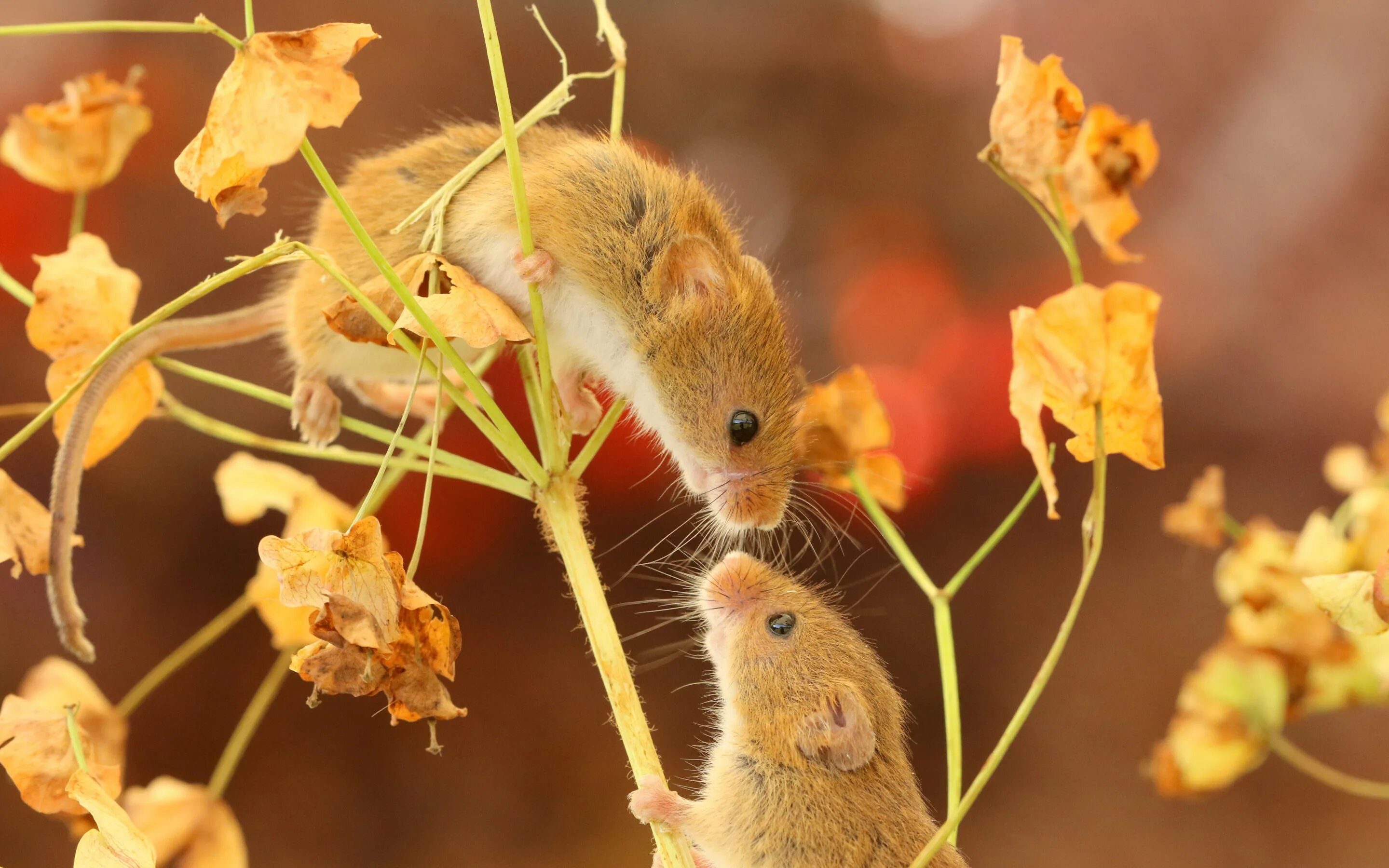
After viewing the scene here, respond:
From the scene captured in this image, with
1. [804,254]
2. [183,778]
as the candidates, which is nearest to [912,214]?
[804,254]

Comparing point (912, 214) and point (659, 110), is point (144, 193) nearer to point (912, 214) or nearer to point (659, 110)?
point (659, 110)

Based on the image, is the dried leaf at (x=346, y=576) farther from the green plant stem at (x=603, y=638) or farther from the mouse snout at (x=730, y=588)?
the mouse snout at (x=730, y=588)

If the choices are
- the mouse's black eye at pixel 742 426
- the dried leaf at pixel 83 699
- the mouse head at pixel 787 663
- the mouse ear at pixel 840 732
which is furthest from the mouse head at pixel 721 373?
the dried leaf at pixel 83 699

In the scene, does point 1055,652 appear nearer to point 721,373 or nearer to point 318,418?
point 721,373

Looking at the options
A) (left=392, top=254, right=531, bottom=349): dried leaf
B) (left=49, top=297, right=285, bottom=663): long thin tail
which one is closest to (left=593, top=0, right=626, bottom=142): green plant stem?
(left=392, top=254, right=531, bottom=349): dried leaf

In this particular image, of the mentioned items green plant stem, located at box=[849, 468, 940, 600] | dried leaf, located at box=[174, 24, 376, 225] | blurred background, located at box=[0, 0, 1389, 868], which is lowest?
blurred background, located at box=[0, 0, 1389, 868]

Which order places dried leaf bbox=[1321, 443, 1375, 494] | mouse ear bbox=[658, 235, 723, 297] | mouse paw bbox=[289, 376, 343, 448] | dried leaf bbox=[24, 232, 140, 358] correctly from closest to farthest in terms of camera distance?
dried leaf bbox=[24, 232, 140, 358], dried leaf bbox=[1321, 443, 1375, 494], mouse ear bbox=[658, 235, 723, 297], mouse paw bbox=[289, 376, 343, 448]

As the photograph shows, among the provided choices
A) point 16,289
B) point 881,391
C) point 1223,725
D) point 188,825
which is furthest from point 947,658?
point 881,391

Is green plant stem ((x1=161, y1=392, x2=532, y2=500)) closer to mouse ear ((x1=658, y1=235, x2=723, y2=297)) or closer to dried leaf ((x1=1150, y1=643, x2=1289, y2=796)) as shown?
mouse ear ((x1=658, y1=235, x2=723, y2=297))
